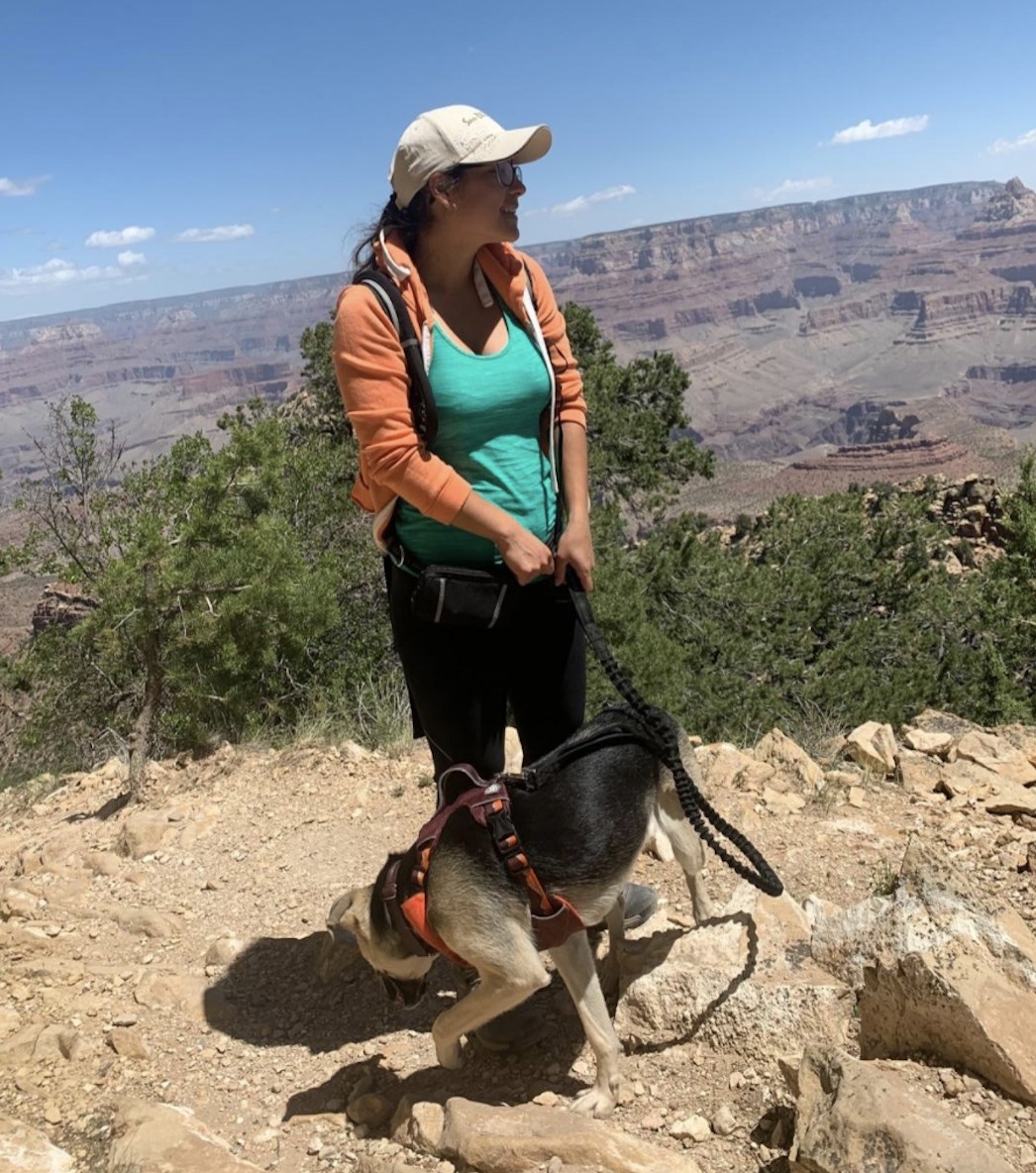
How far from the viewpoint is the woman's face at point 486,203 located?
6.93 feet

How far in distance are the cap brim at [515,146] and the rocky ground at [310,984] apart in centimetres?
219

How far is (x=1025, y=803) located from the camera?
3.72 metres

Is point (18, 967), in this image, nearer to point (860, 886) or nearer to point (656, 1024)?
point (656, 1024)

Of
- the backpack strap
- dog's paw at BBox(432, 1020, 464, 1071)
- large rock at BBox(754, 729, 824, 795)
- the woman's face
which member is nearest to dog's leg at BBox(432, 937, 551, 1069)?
dog's paw at BBox(432, 1020, 464, 1071)

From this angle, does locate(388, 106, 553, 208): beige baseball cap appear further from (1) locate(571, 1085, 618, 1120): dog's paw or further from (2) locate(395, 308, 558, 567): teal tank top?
(1) locate(571, 1085, 618, 1120): dog's paw

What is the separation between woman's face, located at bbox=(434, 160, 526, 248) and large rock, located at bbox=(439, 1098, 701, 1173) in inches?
80.1

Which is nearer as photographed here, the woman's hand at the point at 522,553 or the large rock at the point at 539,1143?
the large rock at the point at 539,1143

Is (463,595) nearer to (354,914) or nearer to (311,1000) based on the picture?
(354,914)

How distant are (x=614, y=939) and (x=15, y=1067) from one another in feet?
5.79

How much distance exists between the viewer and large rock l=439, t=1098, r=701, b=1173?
76.7 inches

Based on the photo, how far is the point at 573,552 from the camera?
93.4 inches

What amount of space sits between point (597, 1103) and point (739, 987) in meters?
0.48

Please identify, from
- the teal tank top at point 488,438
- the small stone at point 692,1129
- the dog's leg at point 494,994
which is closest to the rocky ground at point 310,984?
the small stone at point 692,1129

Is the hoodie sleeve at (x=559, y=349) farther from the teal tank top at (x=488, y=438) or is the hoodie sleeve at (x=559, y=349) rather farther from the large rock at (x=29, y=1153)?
the large rock at (x=29, y=1153)
